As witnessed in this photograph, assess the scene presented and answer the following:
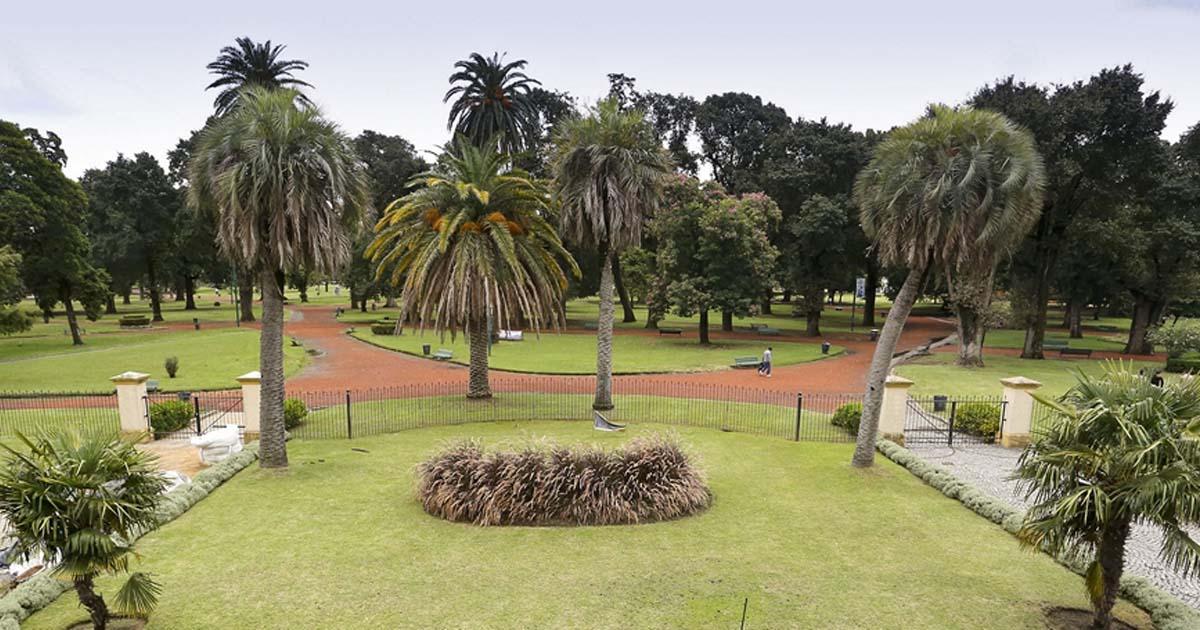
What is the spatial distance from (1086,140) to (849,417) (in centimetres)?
2539

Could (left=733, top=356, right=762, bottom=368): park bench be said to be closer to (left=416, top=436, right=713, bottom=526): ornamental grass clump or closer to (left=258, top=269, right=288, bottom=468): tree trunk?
(left=416, top=436, right=713, bottom=526): ornamental grass clump

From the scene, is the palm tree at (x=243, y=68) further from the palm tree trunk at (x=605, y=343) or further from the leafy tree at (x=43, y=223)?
the palm tree trunk at (x=605, y=343)

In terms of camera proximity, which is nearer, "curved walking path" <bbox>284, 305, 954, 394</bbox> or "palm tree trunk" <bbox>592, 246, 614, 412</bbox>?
"palm tree trunk" <bbox>592, 246, 614, 412</bbox>

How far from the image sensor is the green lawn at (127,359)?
2633 cm

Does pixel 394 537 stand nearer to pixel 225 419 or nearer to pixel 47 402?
pixel 225 419

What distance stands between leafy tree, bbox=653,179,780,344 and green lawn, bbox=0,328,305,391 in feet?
78.1

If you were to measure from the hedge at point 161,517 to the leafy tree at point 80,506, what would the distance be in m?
0.82

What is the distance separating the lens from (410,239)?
21078 millimetres

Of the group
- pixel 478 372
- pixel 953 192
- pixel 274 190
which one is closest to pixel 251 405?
pixel 274 190

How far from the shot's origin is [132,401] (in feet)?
56.8

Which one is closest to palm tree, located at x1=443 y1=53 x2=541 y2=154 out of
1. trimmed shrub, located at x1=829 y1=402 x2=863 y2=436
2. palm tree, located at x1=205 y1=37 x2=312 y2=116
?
palm tree, located at x1=205 y1=37 x2=312 y2=116

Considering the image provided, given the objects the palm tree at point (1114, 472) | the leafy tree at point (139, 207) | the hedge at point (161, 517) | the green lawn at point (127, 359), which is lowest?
the green lawn at point (127, 359)

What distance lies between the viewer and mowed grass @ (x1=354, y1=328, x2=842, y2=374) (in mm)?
31953

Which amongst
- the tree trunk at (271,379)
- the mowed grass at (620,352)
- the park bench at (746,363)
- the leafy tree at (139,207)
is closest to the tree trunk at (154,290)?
the leafy tree at (139,207)
